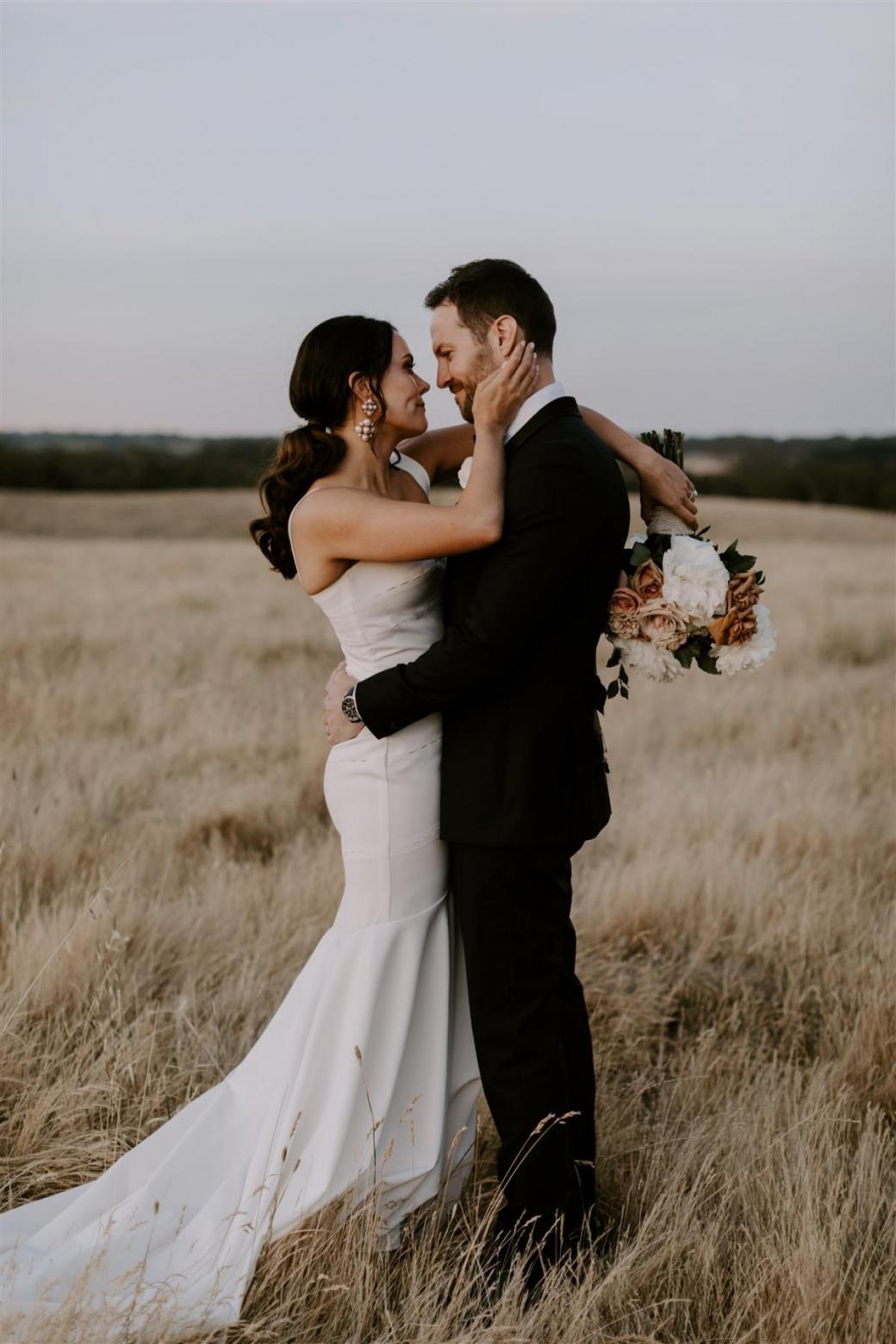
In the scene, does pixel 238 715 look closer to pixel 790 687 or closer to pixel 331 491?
pixel 790 687


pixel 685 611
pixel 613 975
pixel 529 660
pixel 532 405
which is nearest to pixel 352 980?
pixel 529 660

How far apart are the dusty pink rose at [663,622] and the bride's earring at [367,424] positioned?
2.93 feet

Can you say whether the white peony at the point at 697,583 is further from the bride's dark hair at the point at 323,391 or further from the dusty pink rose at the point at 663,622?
the bride's dark hair at the point at 323,391

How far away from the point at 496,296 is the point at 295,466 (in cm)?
72

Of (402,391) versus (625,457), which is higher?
(402,391)

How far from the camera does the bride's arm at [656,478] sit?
3525 mm

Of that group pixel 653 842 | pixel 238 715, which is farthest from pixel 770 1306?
pixel 238 715

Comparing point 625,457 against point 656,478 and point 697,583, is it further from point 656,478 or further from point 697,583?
point 697,583

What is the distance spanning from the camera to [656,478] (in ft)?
11.6

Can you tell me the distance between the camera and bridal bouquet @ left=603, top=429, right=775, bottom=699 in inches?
125

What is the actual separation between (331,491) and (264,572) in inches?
702

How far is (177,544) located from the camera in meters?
28.7

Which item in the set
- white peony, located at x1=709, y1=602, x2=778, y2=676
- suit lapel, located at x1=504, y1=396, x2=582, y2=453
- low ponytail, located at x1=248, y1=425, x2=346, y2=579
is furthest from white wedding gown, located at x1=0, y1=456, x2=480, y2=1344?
white peony, located at x1=709, y1=602, x2=778, y2=676

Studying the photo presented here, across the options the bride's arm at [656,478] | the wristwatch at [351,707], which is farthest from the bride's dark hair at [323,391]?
the bride's arm at [656,478]
